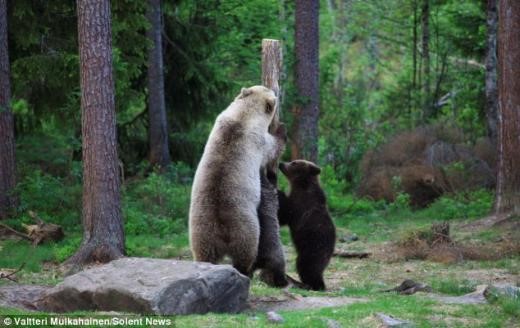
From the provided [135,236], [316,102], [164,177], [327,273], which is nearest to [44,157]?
[164,177]

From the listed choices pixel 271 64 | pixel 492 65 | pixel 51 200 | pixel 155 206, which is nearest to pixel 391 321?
pixel 271 64

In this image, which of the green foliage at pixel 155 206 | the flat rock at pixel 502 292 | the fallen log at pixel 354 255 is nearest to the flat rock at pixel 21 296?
the flat rock at pixel 502 292

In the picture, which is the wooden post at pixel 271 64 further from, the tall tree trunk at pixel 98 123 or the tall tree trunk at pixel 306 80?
→ the tall tree trunk at pixel 306 80

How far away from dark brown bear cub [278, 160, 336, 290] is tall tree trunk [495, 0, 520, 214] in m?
7.29

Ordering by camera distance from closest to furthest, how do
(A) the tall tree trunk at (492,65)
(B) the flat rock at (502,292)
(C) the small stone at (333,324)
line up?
(C) the small stone at (333,324), (B) the flat rock at (502,292), (A) the tall tree trunk at (492,65)

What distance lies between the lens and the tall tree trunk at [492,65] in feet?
70.0

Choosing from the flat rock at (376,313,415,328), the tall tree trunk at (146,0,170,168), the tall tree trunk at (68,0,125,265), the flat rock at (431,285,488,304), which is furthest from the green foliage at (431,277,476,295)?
the tall tree trunk at (146,0,170,168)

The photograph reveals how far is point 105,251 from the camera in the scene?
1349cm

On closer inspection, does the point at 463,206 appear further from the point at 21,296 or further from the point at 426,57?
the point at 21,296

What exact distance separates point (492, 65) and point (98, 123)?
39.3ft

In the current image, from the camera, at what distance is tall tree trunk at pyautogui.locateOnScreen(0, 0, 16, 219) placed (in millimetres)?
16734

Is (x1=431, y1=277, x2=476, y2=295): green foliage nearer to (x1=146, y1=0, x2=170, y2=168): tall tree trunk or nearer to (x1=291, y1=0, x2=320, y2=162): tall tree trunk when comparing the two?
(x1=291, y1=0, x2=320, y2=162): tall tree trunk

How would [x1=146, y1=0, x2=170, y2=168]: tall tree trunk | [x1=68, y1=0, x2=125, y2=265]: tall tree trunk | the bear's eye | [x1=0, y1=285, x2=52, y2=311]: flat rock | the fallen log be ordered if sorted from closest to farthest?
[x1=0, y1=285, x2=52, y2=311]: flat rock < the bear's eye < [x1=68, y1=0, x2=125, y2=265]: tall tree trunk < the fallen log < [x1=146, y1=0, x2=170, y2=168]: tall tree trunk

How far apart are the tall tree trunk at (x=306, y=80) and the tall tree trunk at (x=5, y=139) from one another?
23.0ft
